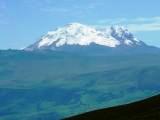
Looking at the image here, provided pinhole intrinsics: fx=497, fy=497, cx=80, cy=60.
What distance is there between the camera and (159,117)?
57500 mm

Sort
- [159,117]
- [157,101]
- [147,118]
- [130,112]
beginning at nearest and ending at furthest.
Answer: [159,117]
[147,118]
[130,112]
[157,101]

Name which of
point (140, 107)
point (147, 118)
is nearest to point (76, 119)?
point (140, 107)

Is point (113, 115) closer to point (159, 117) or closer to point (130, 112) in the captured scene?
point (130, 112)

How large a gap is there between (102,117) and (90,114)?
895 centimetres

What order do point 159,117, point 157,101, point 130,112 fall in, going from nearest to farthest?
point 159,117, point 130,112, point 157,101

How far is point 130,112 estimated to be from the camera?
82062 mm

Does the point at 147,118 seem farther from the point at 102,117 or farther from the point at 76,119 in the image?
the point at 76,119

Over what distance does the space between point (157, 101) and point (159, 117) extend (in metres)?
31.8

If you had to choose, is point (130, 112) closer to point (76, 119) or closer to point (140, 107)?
point (140, 107)

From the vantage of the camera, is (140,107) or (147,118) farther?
(140,107)

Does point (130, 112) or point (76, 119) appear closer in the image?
point (130, 112)

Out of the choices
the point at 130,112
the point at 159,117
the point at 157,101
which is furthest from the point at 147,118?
the point at 157,101

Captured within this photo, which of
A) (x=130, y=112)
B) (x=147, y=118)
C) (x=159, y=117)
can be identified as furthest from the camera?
(x=130, y=112)

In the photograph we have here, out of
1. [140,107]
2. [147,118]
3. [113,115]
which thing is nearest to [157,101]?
[140,107]
